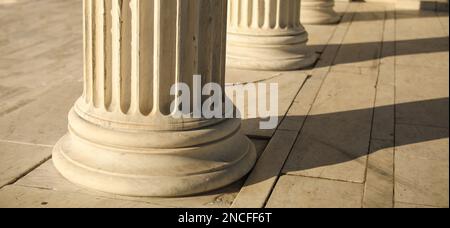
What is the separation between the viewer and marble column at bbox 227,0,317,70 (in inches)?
423

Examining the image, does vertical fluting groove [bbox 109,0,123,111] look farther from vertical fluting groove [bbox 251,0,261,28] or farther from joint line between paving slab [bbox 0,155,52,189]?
vertical fluting groove [bbox 251,0,261,28]

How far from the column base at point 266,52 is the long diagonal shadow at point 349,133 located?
96.6 inches

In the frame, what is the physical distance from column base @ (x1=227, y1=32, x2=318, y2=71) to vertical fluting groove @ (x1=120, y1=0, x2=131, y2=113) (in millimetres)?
5158

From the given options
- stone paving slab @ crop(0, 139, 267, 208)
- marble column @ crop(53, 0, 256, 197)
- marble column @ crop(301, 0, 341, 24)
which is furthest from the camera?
marble column @ crop(301, 0, 341, 24)

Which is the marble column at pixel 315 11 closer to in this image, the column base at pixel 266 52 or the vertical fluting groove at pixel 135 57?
the column base at pixel 266 52

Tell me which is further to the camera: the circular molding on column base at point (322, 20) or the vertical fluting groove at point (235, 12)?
the circular molding on column base at point (322, 20)

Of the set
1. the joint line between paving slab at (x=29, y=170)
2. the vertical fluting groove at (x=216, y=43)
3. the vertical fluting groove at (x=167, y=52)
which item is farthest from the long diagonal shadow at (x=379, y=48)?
the joint line between paving slab at (x=29, y=170)

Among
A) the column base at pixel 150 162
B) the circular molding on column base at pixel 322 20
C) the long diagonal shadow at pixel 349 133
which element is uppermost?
the column base at pixel 150 162

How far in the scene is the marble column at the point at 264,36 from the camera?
10750 millimetres

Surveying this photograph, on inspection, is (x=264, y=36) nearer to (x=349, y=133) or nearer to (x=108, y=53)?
(x=349, y=133)

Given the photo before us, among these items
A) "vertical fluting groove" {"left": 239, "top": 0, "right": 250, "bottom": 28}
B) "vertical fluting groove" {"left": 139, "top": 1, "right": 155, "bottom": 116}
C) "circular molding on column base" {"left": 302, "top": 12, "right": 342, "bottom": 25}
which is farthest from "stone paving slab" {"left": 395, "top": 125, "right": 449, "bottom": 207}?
"circular molding on column base" {"left": 302, "top": 12, "right": 342, "bottom": 25}

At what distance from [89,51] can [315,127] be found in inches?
120

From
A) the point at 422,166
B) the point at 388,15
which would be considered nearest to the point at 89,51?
the point at 422,166

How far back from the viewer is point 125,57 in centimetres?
554
